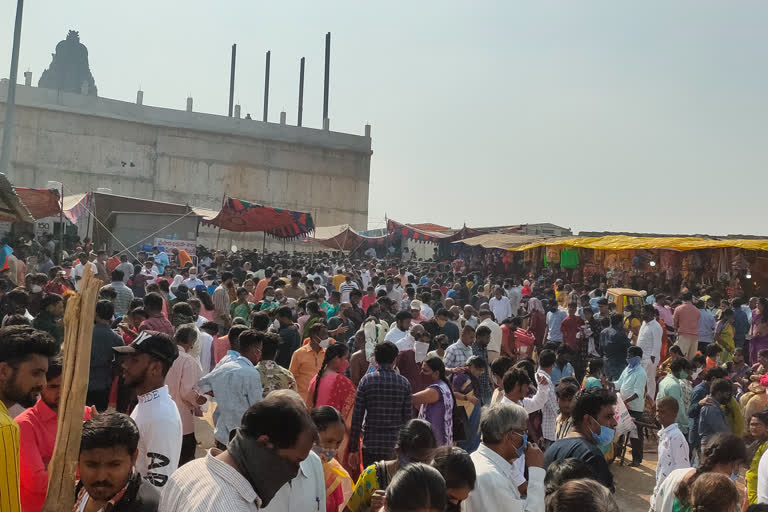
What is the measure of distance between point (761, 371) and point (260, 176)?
4069 cm

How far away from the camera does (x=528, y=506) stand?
399 centimetres

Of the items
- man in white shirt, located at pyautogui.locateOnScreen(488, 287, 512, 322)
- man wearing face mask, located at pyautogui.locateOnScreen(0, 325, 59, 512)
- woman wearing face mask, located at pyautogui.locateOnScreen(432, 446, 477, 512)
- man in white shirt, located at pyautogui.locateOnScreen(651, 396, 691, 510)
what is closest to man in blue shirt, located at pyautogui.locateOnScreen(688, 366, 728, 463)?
man in white shirt, located at pyautogui.locateOnScreen(651, 396, 691, 510)

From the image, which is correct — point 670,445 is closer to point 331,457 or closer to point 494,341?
point 331,457

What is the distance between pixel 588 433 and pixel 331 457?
1.51 metres

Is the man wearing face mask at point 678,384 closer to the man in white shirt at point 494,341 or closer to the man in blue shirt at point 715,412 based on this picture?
the man in blue shirt at point 715,412

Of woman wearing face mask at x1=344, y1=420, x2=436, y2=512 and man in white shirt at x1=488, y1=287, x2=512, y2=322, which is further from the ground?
man in white shirt at x1=488, y1=287, x2=512, y2=322

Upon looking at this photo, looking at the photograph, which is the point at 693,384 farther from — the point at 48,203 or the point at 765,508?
the point at 48,203

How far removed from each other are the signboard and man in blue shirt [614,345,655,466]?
13.9 m

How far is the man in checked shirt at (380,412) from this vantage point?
5.77 m

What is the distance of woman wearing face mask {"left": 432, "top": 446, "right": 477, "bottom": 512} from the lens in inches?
130

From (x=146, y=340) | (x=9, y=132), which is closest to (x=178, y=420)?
(x=146, y=340)

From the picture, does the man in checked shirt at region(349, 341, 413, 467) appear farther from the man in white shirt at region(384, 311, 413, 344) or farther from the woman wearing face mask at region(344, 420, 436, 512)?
the man in white shirt at region(384, 311, 413, 344)

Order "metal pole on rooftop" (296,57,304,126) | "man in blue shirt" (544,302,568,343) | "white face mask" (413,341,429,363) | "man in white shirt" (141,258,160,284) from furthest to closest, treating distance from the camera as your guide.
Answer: "metal pole on rooftop" (296,57,304,126) → "man in white shirt" (141,258,160,284) → "man in blue shirt" (544,302,568,343) → "white face mask" (413,341,429,363)

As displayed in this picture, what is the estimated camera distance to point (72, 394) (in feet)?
8.61
